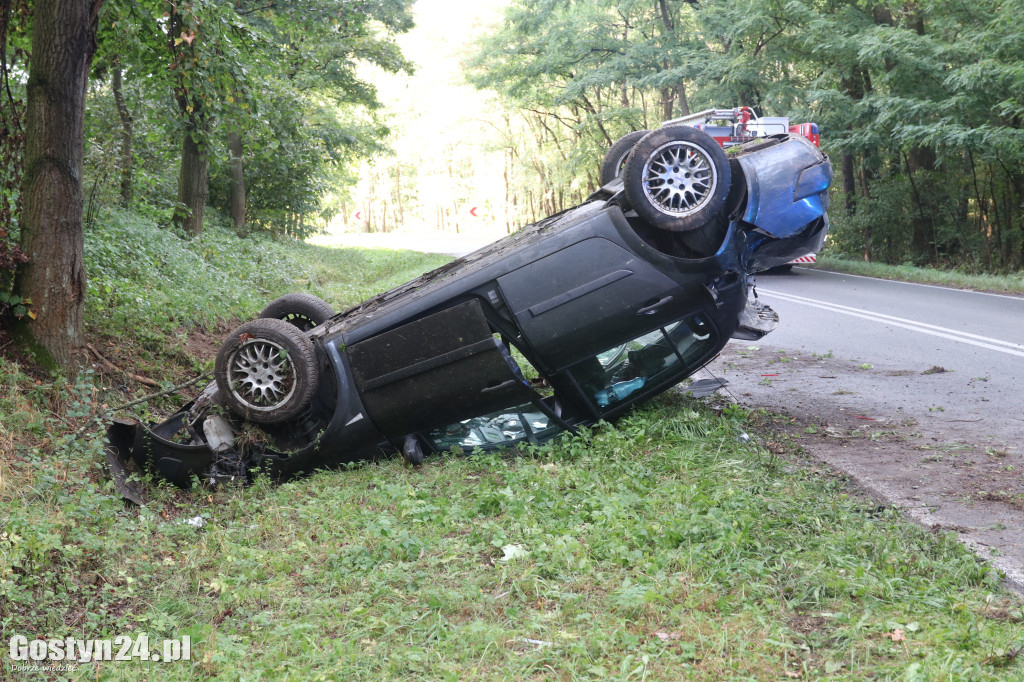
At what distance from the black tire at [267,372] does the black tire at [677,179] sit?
266cm

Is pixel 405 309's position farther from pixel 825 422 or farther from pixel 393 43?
pixel 393 43

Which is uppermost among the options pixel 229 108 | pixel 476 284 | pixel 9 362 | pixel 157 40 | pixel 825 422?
pixel 157 40

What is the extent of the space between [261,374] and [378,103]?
2045cm

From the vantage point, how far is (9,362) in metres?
6.39

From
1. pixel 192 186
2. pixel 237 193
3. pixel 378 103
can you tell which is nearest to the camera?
pixel 192 186

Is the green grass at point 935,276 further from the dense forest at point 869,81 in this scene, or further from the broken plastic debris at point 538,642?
the broken plastic debris at point 538,642

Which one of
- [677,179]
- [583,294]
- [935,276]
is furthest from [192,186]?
[935,276]

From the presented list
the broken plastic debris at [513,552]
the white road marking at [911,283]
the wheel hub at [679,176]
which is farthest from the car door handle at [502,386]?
the white road marking at [911,283]

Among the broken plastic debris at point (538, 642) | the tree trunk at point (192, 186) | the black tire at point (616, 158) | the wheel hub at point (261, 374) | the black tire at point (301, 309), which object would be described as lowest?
the broken plastic debris at point (538, 642)

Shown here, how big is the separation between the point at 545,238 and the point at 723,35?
19.8 metres

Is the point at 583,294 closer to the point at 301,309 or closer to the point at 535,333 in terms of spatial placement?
the point at 535,333

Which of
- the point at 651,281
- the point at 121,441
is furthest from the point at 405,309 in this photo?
the point at 121,441

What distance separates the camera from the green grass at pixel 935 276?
15359 millimetres

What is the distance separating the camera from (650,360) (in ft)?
20.6
